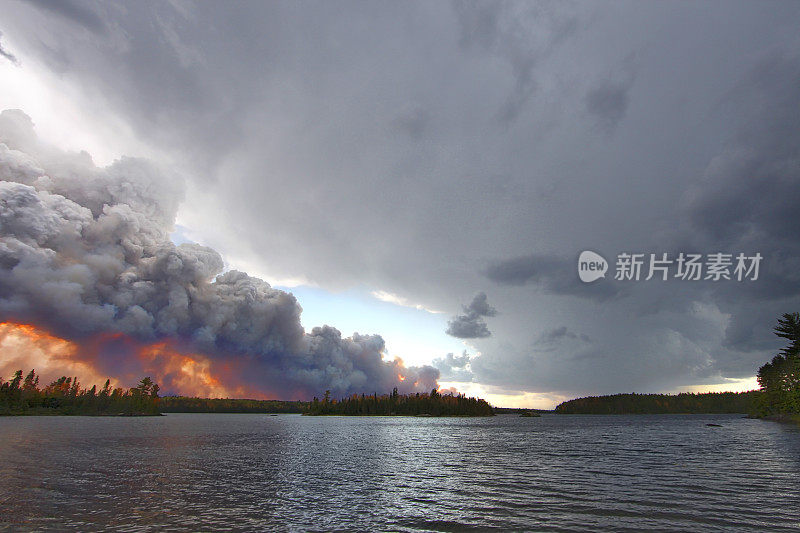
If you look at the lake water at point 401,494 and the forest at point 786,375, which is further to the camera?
the forest at point 786,375

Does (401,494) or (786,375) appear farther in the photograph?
(786,375)

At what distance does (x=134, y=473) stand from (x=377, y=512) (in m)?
34.1

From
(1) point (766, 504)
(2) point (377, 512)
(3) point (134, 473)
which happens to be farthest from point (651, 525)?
(3) point (134, 473)

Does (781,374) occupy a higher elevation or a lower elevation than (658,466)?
higher

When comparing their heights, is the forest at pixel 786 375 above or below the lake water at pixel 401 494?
above

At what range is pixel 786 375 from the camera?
156m

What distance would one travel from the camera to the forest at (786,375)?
457 ft

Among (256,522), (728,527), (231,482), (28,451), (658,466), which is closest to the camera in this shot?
(728,527)

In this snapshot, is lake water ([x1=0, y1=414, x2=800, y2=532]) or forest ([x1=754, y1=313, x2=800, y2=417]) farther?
forest ([x1=754, y1=313, x2=800, y2=417])

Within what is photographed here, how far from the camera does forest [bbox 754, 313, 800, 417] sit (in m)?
139

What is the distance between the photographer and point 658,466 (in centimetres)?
5306

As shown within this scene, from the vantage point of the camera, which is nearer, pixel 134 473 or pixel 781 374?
pixel 134 473

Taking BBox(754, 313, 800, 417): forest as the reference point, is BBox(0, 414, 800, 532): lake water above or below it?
below

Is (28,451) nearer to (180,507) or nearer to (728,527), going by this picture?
(180,507)
